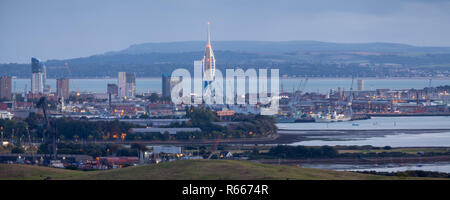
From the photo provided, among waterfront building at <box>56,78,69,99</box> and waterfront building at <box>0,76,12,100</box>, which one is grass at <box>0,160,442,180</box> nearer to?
waterfront building at <box>0,76,12,100</box>

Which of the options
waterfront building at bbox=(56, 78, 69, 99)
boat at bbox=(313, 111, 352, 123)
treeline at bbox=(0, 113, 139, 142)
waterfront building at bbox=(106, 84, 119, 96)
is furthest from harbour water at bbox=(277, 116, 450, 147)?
waterfront building at bbox=(106, 84, 119, 96)

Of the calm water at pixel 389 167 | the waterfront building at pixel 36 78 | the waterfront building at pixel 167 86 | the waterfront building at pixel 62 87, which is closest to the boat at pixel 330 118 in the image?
the waterfront building at pixel 167 86

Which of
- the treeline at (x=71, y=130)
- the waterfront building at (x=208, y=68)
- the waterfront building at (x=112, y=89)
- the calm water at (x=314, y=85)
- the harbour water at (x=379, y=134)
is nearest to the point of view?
the harbour water at (x=379, y=134)

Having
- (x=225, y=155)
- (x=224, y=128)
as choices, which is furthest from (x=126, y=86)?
(x=225, y=155)

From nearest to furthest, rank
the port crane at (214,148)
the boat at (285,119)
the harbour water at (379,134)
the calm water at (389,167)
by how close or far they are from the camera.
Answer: the calm water at (389,167) → the port crane at (214,148) → the harbour water at (379,134) → the boat at (285,119)

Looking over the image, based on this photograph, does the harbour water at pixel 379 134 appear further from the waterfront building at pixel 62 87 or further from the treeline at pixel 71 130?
the waterfront building at pixel 62 87

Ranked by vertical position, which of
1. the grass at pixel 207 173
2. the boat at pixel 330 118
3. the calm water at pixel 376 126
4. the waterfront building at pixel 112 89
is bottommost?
the calm water at pixel 376 126

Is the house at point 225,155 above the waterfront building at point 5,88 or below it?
below

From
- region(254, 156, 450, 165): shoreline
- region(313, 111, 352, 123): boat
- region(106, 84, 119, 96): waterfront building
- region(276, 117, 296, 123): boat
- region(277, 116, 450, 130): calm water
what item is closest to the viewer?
region(254, 156, 450, 165): shoreline

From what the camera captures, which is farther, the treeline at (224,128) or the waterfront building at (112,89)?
the waterfront building at (112,89)
